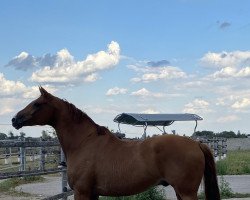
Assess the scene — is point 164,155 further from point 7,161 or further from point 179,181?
point 7,161

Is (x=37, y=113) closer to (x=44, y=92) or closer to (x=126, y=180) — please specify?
(x=44, y=92)

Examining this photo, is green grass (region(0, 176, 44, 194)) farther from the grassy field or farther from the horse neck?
the horse neck

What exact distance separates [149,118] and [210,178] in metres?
9.24

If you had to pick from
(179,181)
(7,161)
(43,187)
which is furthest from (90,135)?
(7,161)

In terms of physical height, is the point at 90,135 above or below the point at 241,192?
above

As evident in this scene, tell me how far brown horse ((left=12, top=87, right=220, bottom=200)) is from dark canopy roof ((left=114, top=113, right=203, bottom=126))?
729 cm

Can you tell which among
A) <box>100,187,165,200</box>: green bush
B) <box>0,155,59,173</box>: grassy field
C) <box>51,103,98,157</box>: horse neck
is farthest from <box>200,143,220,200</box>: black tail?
<box>0,155,59,173</box>: grassy field

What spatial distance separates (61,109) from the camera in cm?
739

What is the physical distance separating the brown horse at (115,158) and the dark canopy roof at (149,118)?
7291 millimetres

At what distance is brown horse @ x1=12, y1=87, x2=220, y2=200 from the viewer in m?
6.48

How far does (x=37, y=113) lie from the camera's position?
726cm

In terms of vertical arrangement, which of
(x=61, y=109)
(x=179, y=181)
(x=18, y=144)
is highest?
(x=61, y=109)

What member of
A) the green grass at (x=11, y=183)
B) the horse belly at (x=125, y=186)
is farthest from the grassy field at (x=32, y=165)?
the horse belly at (x=125, y=186)

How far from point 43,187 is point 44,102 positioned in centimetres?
931
